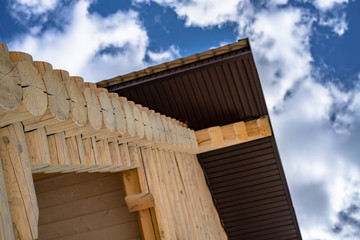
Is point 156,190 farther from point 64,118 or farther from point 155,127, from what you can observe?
point 64,118

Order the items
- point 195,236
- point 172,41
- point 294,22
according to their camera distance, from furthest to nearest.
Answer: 1. point 172,41
2. point 294,22
3. point 195,236

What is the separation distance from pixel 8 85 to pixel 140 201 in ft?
7.89

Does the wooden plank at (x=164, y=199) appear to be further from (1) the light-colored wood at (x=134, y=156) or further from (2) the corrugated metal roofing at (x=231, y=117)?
(2) the corrugated metal roofing at (x=231, y=117)

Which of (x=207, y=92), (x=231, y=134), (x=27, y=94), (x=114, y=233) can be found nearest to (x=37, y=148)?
(x=27, y=94)

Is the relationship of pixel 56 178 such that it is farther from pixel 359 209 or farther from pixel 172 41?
pixel 172 41

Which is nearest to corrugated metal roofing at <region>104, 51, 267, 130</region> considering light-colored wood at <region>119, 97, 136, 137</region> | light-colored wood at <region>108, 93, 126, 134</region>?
light-colored wood at <region>119, 97, 136, 137</region>

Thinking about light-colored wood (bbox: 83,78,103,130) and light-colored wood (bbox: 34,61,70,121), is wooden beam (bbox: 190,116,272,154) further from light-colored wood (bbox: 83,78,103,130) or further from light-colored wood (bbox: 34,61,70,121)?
light-colored wood (bbox: 34,61,70,121)

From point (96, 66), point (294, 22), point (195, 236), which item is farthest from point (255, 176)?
point (96, 66)

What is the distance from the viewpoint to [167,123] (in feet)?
14.4

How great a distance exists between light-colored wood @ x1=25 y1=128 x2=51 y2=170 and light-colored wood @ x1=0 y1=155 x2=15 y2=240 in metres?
0.30

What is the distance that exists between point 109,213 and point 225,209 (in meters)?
2.71

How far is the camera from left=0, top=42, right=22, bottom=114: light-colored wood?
59.9 inches

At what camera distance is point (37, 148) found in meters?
1.97

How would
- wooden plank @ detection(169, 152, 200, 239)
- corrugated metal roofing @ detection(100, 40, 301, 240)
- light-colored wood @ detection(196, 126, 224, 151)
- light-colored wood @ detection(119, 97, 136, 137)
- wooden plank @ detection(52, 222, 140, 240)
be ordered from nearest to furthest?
light-colored wood @ detection(119, 97, 136, 137)
wooden plank @ detection(169, 152, 200, 239)
wooden plank @ detection(52, 222, 140, 240)
light-colored wood @ detection(196, 126, 224, 151)
corrugated metal roofing @ detection(100, 40, 301, 240)
